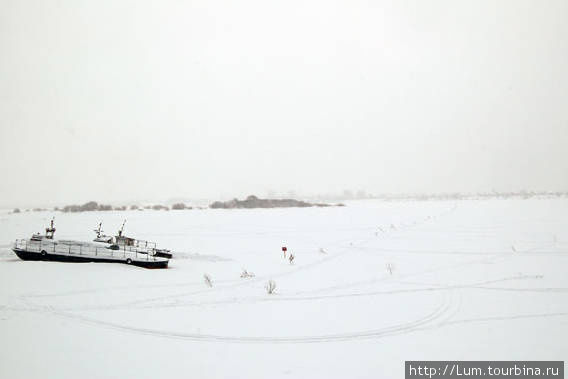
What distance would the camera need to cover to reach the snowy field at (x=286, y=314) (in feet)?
28.0

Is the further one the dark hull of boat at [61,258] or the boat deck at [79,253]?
the boat deck at [79,253]

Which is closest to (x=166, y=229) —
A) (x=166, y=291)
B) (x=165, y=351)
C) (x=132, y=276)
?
(x=132, y=276)

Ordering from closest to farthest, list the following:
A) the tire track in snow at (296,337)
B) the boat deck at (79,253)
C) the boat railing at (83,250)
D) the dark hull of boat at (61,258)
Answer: the tire track in snow at (296,337)
the dark hull of boat at (61,258)
the boat deck at (79,253)
the boat railing at (83,250)

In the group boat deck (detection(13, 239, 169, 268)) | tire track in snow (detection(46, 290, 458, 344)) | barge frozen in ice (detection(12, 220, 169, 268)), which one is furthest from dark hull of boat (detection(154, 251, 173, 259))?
tire track in snow (detection(46, 290, 458, 344))

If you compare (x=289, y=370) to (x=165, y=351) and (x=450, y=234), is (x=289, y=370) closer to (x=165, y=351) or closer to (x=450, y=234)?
(x=165, y=351)

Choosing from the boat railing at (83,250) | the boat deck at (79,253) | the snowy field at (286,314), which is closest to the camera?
the snowy field at (286,314)

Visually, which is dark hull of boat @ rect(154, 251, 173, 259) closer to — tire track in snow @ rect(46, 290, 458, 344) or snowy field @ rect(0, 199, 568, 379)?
snowy field @ rect(0, 199, 568, 379)

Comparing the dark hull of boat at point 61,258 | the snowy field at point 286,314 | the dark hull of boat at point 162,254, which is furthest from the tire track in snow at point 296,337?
the dark hull of boat at point 61,258

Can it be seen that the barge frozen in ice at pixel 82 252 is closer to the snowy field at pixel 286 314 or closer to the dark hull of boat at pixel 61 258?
the dark hull of boat at pixel 61 258

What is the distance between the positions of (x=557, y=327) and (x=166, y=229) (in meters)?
35.5

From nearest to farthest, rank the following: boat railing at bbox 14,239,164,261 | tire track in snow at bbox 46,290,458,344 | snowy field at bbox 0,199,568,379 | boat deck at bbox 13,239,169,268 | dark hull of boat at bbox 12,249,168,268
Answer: snowy field at bbox 0,199,568,379 → tire track in snow at bbox 46,290,458,344 → dark hull of boat at bbox 12,249,168,268 → boat deck at bbox 13,239,169,268 → boat railing at bbox 14,239,164,261

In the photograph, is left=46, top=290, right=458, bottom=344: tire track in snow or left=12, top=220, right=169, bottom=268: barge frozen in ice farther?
left=12, top=220, right=169, bottom=268: barge frozen in ice

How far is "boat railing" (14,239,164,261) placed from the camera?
21125 mm

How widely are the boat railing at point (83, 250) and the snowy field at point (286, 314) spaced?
0.82m
